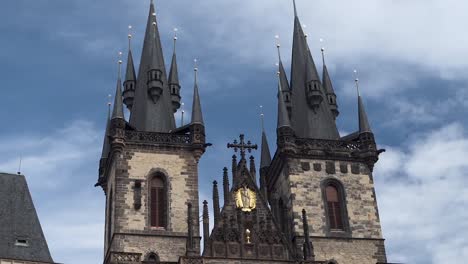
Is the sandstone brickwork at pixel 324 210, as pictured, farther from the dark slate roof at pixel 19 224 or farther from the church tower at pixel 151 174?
the dark slate roof at pixel 19 224

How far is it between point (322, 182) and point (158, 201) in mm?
7667

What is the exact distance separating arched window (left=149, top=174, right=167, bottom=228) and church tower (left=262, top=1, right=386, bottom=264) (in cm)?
547

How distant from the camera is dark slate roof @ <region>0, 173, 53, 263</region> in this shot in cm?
3275

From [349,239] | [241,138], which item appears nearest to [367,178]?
[349,239]

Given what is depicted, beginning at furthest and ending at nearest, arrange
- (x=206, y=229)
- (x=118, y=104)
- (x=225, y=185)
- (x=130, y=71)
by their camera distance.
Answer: (x=130, y=71), (x=118, y=104), (x=225, y=185), (x=206, y=229)

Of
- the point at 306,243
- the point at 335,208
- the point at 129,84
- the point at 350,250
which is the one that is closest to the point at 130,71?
the point at 129,84

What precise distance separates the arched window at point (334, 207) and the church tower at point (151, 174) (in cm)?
615

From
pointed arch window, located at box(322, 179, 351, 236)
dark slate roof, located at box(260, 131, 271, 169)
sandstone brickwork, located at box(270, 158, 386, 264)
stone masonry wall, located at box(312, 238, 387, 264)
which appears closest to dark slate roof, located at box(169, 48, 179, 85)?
dark slate roof, located at box(260, 131, 271, 169)

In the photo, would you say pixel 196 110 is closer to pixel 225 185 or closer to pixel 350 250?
pixel 225 185

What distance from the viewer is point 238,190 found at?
37500mm

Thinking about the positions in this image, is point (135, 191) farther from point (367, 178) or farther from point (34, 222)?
point (367, 178)

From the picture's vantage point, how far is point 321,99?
42.0 m

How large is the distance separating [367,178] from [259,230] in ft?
20.6

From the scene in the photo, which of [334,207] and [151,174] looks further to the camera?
[334,207]
